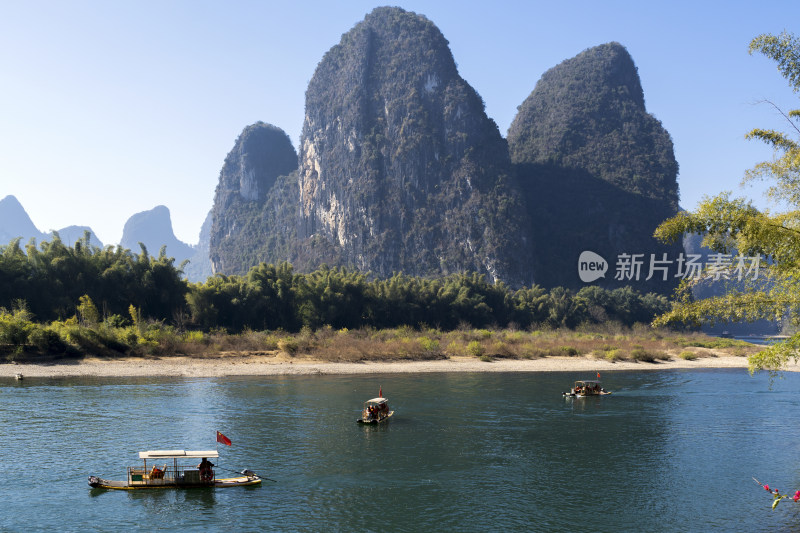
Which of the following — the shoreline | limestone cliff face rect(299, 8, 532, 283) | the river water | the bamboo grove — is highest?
limestone cliff face rect(299, 8, 532, 283)

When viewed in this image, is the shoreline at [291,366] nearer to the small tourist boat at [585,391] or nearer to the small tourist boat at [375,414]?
the small tourist boat at [585,391]

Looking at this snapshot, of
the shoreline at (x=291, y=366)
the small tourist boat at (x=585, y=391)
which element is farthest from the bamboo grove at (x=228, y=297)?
the small tourist boat at (x=585, y=391)

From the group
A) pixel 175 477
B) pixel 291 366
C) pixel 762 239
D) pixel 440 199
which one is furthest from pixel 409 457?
pixel 440 199

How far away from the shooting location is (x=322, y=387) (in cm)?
4591

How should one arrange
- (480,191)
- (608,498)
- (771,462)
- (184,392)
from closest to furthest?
(608,498)
(771,462)
(184,392)
(480,191)

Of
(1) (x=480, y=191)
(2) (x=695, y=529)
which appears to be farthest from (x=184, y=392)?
(1) (x=480, y=191)

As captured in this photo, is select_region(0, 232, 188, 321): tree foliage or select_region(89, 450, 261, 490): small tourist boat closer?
select_region(89, 450, 261, 490): small tourist boat

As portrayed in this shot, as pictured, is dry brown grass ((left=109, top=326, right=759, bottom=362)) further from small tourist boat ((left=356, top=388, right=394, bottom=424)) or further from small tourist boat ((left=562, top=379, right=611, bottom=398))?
small tourist boat ((left=356, top=388, right=394, bottom=424))

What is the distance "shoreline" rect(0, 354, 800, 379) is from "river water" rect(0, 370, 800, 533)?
5164mm

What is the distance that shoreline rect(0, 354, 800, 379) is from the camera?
49.4 meters

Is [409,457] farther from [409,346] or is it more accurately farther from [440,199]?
[440,199]

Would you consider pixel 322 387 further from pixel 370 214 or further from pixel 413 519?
pixel 370 214

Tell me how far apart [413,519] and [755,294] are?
12.5 metres

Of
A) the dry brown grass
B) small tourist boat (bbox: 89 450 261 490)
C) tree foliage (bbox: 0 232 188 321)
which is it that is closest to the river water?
small tourist boat (bbox: 89 450 261 490)
